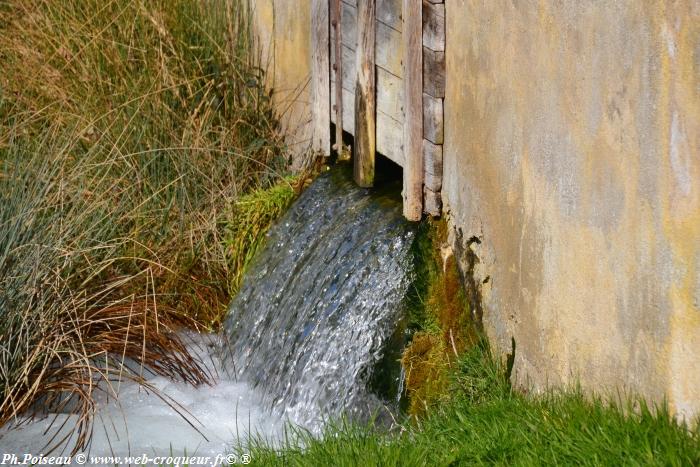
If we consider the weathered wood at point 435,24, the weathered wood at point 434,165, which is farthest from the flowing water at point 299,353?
the weathered wood at point 435,24

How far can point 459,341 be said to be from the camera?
4.05 metres

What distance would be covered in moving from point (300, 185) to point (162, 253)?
35.1 inches

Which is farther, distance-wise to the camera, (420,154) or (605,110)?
(420,154)

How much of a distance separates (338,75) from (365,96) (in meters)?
0.62

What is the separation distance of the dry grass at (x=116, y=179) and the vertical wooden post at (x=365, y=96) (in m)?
0.62

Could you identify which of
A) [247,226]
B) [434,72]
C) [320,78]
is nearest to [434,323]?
[434,72]

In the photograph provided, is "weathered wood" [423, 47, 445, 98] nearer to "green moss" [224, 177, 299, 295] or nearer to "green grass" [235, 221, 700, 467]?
"green grass" [235, 221, 700, 467]

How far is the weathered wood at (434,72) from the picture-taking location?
4.34 m

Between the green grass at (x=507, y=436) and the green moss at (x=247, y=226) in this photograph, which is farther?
the green moss at (x=247, y=226)

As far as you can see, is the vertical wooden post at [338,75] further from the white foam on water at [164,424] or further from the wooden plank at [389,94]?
the white foam on water at [164,424]

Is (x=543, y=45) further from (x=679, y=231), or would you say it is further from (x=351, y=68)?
(x=351, y=68)

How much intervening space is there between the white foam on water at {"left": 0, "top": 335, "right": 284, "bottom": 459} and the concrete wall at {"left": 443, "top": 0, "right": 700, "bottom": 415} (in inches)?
43.1

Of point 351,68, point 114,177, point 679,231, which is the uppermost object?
point 679,231

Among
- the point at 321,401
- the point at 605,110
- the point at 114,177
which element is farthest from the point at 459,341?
the point at 114,177
